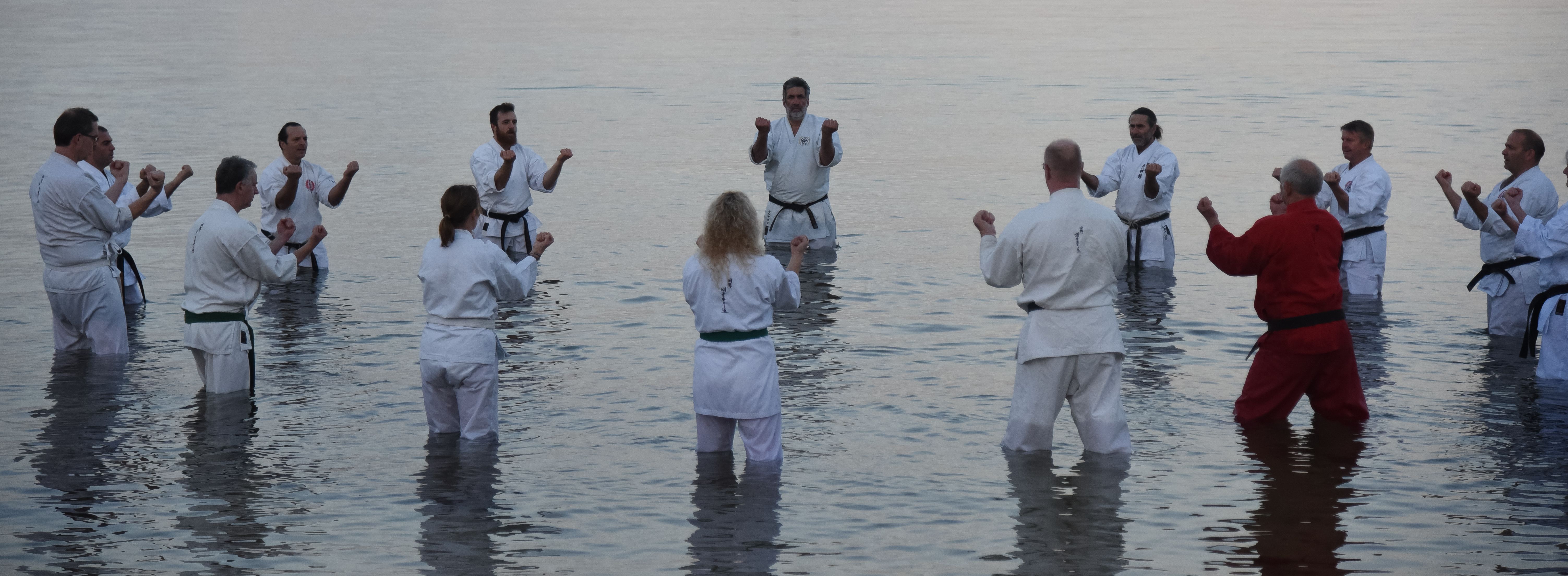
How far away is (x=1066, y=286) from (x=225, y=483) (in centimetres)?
494

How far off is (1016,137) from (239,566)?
71.3 ft

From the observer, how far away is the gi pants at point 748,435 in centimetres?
822

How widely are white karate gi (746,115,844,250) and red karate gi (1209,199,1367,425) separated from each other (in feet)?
20.3

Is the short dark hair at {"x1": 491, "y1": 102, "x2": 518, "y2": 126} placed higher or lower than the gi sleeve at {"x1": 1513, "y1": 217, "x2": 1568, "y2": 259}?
higher

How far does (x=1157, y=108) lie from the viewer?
31.9 m

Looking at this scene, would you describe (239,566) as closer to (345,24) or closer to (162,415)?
(162,415)

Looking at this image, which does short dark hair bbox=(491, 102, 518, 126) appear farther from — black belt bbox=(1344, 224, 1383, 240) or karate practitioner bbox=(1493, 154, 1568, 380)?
karate practitioner bbox=(1493, 154, 1568, 380)

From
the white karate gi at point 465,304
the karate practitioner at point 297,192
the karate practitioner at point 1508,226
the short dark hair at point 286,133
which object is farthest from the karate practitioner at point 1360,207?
the short dark hair at point 286,133

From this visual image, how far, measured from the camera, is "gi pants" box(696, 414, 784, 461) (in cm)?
822

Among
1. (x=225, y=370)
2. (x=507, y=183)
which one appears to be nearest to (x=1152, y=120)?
(x=507, y=183)

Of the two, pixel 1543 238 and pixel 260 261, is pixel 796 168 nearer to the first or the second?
pixel 260 261

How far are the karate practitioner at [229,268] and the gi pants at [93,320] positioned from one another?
160 cm

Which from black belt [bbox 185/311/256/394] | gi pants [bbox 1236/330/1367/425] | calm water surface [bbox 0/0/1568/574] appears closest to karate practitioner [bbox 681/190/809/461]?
calm water surface [bbox 0/0/1568/574]

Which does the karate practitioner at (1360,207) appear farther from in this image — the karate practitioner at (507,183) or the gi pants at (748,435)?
the karate practitioner at (507,183)
